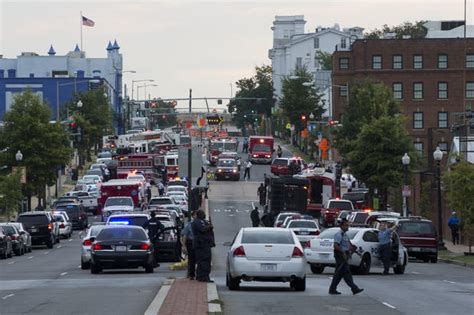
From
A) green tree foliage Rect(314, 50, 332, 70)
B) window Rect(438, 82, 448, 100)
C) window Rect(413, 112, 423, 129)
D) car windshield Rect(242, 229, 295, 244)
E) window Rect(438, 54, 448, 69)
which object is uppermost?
green tree foliage Rect(314, 50, 332, 70)

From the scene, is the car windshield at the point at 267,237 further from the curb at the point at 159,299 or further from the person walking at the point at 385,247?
the person walking at the point at 385,247

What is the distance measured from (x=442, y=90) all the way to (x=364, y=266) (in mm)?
72853

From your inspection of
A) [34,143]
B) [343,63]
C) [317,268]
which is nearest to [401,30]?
[343,63]

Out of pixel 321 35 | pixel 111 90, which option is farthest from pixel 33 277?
pixel 321 35

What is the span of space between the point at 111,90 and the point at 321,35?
114ft

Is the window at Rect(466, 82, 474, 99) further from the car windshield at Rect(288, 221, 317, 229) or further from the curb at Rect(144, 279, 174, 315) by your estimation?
the curb at Rect(144, 279, 174, 315)

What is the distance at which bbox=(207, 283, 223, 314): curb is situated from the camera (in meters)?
21.5

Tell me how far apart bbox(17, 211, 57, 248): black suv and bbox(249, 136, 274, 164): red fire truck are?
69.3 metres

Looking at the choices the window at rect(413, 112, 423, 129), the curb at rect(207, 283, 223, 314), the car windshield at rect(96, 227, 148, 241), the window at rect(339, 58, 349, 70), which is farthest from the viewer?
the window at rect(339, 58, 349, 70)

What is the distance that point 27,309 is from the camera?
76.6 ft

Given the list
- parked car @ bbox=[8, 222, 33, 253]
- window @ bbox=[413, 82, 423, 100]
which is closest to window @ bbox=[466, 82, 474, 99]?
window @ bbox=[413, 82, 423, 100]

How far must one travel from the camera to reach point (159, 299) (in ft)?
78.1

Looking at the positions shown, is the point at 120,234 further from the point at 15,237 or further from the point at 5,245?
the point at 15,237

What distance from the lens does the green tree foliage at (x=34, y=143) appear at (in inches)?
3167
